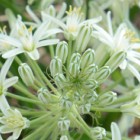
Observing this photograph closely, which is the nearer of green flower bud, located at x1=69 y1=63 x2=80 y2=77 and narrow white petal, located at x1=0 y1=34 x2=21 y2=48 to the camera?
green flower bud, located at x1=69 y1=63 x2=80 y2=77

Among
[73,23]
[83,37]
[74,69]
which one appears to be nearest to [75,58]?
[74,69]

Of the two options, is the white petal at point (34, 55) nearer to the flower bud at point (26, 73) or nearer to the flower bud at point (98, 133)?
the flower bud at point (26, 73)

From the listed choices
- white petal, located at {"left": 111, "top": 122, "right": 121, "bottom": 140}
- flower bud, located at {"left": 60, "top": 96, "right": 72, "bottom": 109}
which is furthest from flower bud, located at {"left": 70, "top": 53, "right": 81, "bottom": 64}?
white petal, located at {"left": 111, "top": 122, "right": 121, "bottom": 140}

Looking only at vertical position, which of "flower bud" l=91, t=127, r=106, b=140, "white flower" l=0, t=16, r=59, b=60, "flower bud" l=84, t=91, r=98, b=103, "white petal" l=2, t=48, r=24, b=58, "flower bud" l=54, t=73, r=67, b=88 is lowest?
"flower bud" l=91, t=127, r=106, b=140

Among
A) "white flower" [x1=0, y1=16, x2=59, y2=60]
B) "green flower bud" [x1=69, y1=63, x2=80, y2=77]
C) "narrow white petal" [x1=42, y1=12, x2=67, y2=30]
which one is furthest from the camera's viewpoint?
"narrow white petal" [x1=42, y1=12, x2=67, y2=30]

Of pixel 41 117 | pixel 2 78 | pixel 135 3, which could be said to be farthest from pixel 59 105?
pixel 135 3

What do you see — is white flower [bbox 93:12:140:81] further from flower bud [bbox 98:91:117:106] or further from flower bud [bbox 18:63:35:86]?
flower bud [bbox 18:63:35:86]

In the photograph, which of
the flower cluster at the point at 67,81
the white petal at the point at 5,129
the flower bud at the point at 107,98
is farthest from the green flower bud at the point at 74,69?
the white petal at the point at 5,129
